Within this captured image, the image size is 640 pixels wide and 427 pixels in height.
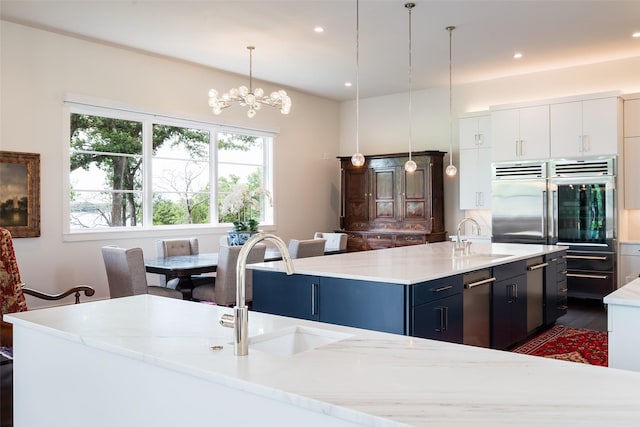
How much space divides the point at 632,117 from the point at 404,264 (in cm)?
462

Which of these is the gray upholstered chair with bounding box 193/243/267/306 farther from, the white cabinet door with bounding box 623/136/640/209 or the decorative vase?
the white cabinet door with bounding box 623/136/640/209

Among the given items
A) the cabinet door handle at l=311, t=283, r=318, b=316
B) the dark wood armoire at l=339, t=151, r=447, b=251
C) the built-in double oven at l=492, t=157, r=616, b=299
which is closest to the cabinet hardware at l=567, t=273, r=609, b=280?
the built-in double oven at l=492, t=157, r=616, b=299

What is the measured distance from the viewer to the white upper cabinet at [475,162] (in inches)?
303

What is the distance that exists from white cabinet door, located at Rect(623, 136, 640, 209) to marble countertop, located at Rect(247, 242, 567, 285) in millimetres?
2367

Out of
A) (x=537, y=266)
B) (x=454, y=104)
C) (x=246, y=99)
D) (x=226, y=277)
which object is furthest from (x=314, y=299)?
(x=454, y=104)

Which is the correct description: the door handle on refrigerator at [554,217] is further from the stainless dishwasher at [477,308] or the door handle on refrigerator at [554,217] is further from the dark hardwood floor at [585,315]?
the stainless dishwasher at [477,308]

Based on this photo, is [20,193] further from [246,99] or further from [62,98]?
[246,99]

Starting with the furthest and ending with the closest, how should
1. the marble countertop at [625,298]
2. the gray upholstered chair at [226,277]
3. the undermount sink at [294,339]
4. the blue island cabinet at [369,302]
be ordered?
the gray upholstered chair at [226,277] → the blue island cabinet at [369,302] → the marble countertop at [625,298] → the undermount sink at [294,339]

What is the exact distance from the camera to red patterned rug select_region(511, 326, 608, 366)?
4287 millimetres

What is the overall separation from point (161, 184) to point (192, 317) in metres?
5.37

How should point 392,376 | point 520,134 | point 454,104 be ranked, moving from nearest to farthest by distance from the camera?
point 392,376 < point 520,134 < point 454,104

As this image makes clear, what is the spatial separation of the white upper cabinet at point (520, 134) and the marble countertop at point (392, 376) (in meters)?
6.10

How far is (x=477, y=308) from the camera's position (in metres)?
3.78

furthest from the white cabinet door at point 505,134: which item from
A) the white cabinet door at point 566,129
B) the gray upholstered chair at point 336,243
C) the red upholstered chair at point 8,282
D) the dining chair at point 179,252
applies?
the red upholstered chair at point 8,282
